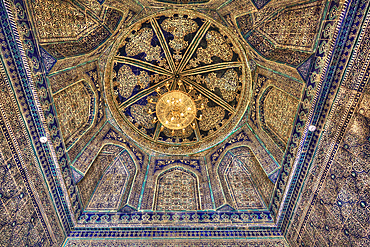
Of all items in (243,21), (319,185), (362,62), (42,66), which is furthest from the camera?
(243,21)

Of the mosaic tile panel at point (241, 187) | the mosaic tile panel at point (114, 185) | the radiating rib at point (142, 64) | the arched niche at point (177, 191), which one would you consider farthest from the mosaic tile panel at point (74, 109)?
the mosaic tile panel at point (241, 187)

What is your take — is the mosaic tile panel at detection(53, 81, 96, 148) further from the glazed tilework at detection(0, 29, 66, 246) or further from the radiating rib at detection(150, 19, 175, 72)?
the radiating rib at detection(150, 19, 175, 72)

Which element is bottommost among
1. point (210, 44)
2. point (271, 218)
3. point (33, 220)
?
point (33, 220)

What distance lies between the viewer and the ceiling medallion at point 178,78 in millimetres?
6629

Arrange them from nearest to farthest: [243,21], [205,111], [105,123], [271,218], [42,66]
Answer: [42,66]
[243,21]
[271,218]
[105,123]
[205,111]

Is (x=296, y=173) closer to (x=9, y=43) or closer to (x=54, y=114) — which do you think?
(x=54, y=114)

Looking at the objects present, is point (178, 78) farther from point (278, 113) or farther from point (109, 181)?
point (109, 181)

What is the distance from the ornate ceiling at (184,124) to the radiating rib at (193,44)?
45mm

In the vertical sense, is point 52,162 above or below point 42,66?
below

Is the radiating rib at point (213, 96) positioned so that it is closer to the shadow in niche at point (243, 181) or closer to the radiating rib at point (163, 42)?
the radiating rib at point (163, 42)

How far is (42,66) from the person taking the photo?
14.5 feet

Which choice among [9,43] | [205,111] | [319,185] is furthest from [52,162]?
[319,185]

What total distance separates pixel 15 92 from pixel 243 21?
567cm

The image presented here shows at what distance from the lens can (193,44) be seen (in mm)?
7113
